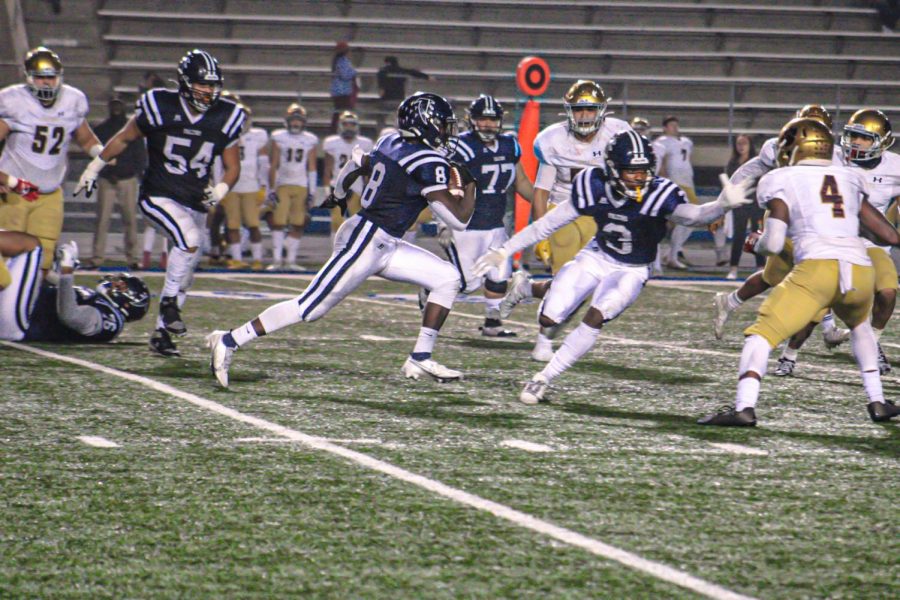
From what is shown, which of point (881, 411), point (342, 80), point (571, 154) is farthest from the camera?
point (342, 80)

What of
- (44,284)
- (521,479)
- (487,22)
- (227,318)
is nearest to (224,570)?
(521,479)

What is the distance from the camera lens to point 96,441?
522 centimetres

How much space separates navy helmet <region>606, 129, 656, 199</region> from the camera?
6395 mm

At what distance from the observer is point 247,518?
13.6 ft

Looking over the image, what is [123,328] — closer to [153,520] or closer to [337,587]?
[153,520]

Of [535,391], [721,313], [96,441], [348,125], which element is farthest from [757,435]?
[348,125]

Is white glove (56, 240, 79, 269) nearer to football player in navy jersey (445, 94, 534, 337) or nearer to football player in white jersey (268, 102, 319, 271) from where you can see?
football player in navy jersey (445, 94, 534, 337)

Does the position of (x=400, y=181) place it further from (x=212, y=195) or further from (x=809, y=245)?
→ (x=809, y=245)

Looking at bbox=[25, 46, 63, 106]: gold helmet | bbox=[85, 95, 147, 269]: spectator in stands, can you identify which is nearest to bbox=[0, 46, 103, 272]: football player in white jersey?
bbox=[25, 46, 63, 106]: gold helmet

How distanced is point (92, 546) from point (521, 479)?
4.83 ft

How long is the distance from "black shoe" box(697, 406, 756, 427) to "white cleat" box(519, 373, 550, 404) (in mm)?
823

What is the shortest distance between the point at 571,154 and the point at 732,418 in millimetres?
3779

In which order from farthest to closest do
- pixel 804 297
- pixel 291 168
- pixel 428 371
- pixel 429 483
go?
pixel 291 168 → pixel 428 371 → pixel 804 297 → pixel 429 483

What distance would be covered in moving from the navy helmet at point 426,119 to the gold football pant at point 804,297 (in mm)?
1958
